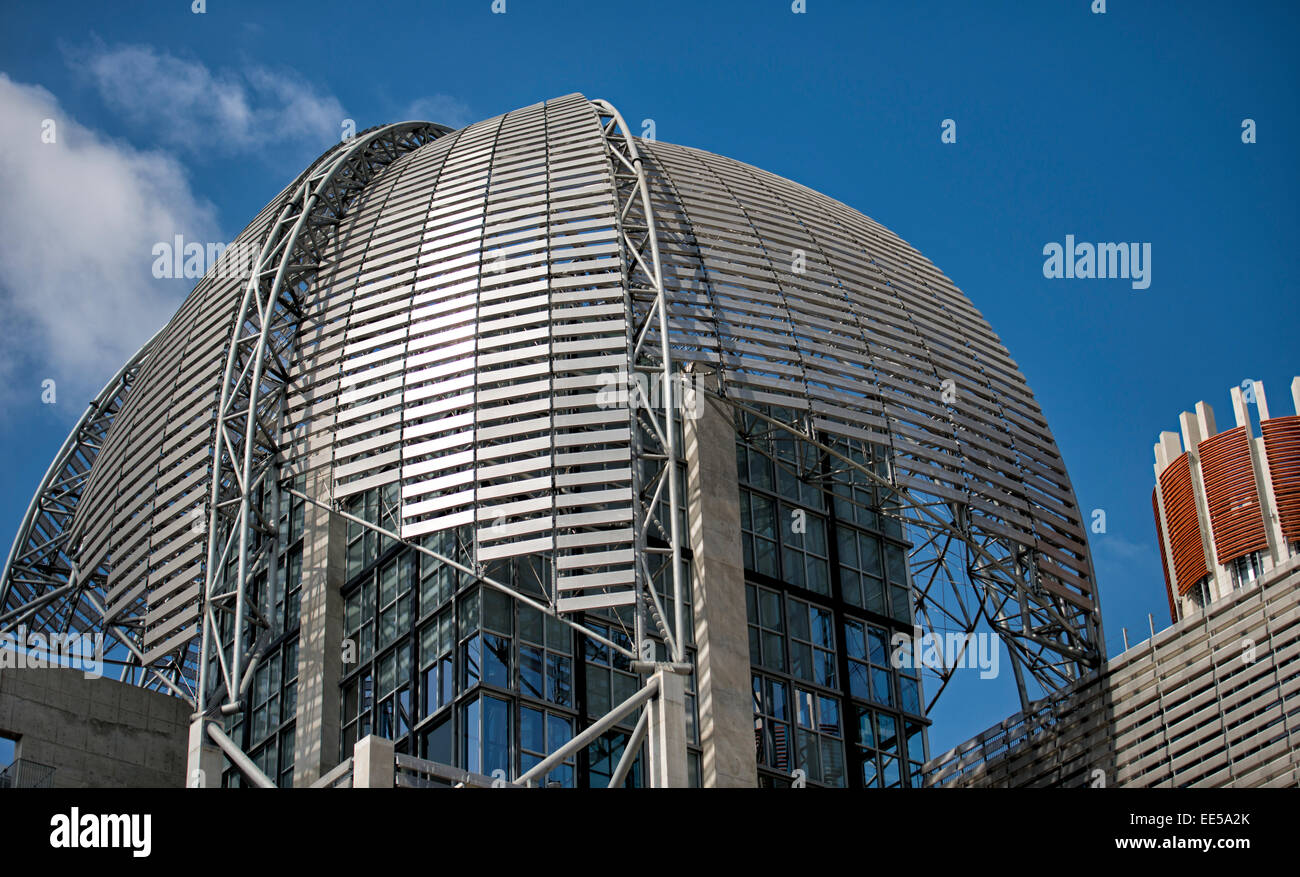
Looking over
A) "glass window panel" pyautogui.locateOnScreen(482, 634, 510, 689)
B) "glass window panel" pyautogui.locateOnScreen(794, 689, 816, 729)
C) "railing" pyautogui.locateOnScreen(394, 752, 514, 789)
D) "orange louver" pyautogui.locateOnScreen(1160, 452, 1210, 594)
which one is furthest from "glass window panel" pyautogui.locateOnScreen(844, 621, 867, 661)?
"orange louver" pyautogui.locateOnScreen(1160, 452, 1210, 594)

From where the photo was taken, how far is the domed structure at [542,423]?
41594 millimetres

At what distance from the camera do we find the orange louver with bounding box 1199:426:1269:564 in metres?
87.9

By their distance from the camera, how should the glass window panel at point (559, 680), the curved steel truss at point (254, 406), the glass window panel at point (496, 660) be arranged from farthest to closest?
1. the curved steel truss at point (254, 406)
2. the glass window panel at point (559, 680)
3. the glass window panel at point (496, 660)

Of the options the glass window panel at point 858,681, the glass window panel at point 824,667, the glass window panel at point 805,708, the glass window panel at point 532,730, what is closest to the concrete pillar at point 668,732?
the glass window panel at point 532,730

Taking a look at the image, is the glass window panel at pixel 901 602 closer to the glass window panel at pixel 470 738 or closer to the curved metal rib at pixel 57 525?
the glass window panel at pixel 470 738

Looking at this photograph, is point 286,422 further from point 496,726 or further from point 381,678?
point 496,726

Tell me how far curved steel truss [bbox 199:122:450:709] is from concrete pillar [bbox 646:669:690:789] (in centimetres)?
1018

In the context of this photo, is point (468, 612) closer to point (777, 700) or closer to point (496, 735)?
point (496, 735)

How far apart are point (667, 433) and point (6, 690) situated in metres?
18.3

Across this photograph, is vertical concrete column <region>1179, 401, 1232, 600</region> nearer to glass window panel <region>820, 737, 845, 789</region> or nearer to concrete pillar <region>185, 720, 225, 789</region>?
glass window panel <region>820, 737, 845, 789</region>

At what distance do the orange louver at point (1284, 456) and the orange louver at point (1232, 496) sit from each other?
2.46 meters

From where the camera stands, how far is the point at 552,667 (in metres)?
43.2

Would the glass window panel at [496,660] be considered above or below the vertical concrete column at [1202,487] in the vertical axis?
below

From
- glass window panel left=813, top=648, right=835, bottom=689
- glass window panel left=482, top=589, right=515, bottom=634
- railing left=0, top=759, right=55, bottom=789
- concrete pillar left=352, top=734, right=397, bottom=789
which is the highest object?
glass window panel left=482, top=589, right=515, bottom=634
